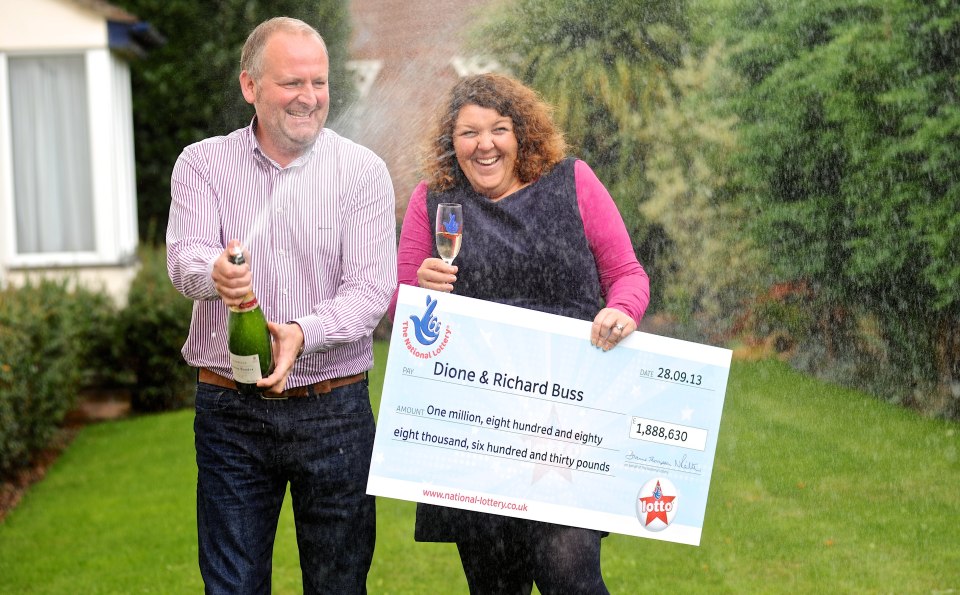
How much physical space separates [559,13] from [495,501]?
259 centimetres

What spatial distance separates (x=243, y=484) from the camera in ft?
10.6

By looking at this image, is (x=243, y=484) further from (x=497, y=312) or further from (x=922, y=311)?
(x=922, y=311)

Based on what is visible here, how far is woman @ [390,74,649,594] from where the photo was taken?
327 centimetres

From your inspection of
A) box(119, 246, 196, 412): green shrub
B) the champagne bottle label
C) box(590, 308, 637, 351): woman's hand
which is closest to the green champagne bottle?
the champagne bottle label

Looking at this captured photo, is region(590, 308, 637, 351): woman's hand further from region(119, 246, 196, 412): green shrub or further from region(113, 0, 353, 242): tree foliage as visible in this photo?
region(113, 0, 353, 242): tree foliage

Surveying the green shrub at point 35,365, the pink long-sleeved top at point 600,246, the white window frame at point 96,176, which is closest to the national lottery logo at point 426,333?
the pink long-sleeved top at point 600,246

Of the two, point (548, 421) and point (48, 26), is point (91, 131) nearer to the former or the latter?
point (48, 26)

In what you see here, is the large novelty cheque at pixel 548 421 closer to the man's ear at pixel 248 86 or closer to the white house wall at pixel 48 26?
the man's ear at pixel 248 86

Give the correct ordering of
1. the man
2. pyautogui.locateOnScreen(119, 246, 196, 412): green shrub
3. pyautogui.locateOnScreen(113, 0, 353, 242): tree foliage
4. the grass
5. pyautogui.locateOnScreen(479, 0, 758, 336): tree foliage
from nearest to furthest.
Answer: the man
pyautogui.locateOnScreen(479, 0, 758, 336): tree foliage
the grass
pyautogui.locateOnScreen(119, 246, 196, 412): green shrub
pyautogui.locateOnScreen(113, 0, 353, 242): tree foliage

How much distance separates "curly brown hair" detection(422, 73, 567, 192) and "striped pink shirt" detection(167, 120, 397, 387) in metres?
0.26

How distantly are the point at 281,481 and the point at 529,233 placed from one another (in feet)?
3.23

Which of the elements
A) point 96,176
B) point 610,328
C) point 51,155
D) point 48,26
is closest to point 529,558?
point 610,328

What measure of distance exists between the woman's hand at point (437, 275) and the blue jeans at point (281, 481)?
0.36 metres

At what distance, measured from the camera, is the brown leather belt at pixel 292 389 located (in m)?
3.18
